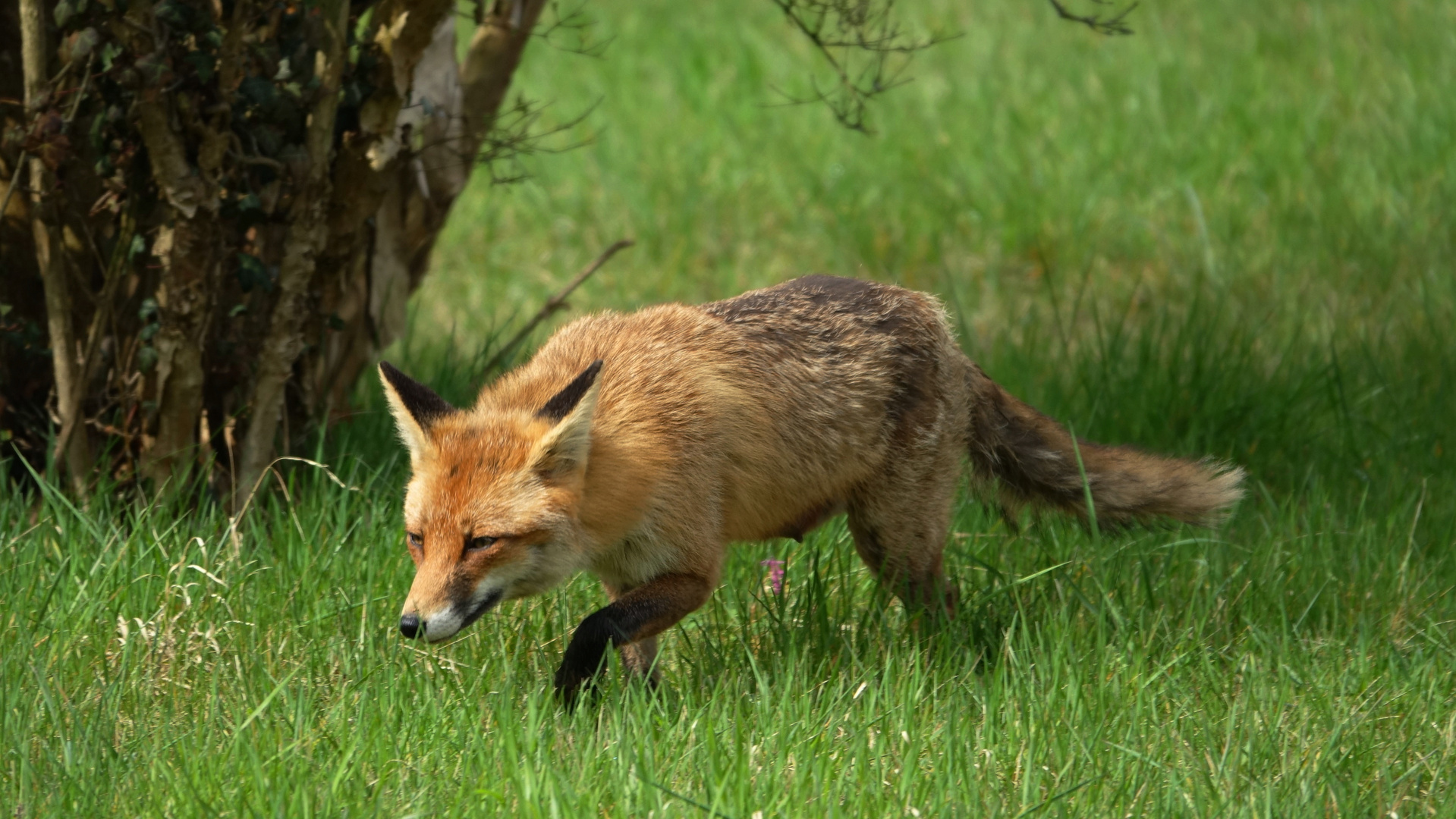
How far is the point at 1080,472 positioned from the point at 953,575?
701 mm

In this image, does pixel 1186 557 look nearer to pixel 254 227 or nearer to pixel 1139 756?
pixel 1139 756

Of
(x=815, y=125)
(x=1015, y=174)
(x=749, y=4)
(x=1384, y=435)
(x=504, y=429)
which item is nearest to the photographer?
(x=504, y=429)

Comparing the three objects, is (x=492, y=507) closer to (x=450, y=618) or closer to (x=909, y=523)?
(x=450, y=618)

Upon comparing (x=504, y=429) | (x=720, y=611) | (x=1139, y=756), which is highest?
(x=504, y=429)

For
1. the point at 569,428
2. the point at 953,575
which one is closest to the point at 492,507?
the point at 569,428

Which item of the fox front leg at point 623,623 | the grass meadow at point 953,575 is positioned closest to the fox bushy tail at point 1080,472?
the grass meadow at point 953,575

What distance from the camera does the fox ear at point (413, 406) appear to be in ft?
13.9

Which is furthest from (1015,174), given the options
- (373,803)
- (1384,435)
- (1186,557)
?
(373,803)

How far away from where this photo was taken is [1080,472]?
5.20m

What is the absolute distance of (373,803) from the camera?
355cm

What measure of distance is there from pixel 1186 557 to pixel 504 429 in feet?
9.36

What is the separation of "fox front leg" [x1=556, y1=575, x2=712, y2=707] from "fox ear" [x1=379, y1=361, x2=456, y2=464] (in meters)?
0.74

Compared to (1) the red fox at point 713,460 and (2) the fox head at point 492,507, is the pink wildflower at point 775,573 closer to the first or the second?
(1) the red fox at point 713,460

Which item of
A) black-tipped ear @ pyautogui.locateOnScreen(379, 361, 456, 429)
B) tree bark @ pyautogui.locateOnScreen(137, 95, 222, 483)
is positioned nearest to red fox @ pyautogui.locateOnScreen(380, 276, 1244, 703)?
black-tipped ear @ pyautogui.locateOnScreen(379, 361, 456, 429)
